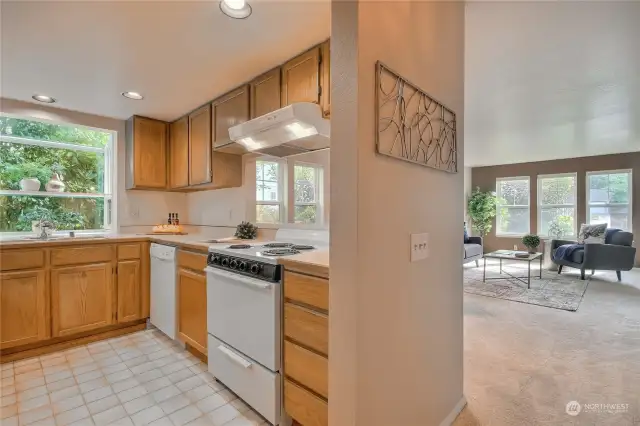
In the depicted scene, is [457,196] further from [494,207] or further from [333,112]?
[494,207]

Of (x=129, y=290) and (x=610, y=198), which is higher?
(x=610, y=198)

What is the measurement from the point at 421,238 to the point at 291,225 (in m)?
1.41

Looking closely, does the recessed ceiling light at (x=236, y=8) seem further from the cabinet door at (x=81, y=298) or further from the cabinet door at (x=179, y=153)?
the cabinet door at (x=81, y=298)

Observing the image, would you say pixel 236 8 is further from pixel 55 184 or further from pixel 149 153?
pixel 55 184

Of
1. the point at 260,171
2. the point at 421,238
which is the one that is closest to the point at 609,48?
the point at 421,238

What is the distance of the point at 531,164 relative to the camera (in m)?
7.21

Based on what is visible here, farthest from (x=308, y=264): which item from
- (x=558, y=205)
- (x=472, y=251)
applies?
(x=558, y=205)

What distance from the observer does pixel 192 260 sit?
7.61 feet

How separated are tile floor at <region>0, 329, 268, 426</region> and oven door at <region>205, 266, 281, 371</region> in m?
0.36

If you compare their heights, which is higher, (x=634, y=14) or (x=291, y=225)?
(x=634, y=14)

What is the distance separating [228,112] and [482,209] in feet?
22.4

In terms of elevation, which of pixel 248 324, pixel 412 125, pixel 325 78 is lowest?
pixel 248 324

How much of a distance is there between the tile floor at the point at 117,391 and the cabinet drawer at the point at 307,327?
623 mm

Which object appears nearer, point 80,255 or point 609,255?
point 80,255
